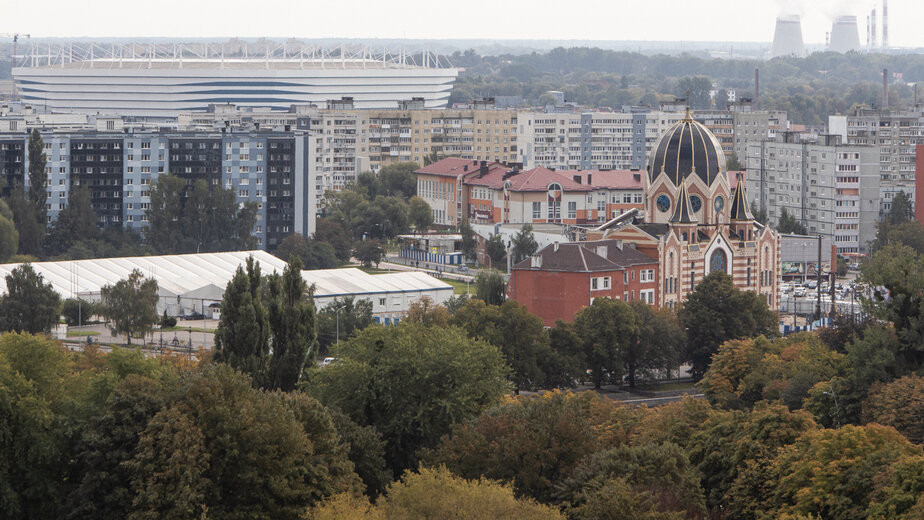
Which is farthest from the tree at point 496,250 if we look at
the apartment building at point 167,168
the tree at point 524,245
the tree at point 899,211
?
the tree at point 899,211

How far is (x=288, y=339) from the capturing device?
3988 cm

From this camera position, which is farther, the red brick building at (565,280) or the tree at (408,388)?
the red brick building at (565,280)

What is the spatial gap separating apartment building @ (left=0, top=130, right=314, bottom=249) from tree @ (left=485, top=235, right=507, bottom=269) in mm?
10162

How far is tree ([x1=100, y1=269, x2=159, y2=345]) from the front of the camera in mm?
60188

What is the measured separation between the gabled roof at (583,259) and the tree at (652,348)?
Result: 274 inches

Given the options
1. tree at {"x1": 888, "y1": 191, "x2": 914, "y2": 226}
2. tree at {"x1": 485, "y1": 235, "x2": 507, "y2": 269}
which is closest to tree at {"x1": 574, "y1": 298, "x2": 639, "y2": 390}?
tree at {"x1": 485, "y1": 235, "x2": 507, "y2": 269}

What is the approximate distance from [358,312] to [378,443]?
26745 millimetres

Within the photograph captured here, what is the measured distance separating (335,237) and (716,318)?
34.6m

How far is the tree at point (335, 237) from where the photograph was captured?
3425 inches

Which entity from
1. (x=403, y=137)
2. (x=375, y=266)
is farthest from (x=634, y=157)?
(x=375, y=266)

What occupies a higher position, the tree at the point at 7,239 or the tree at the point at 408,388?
the tree at the point at 7,239

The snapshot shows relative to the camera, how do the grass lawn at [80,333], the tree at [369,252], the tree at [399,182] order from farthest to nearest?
the tree at [399,182], the tree at [369,252], the grass lawn at [80,333]

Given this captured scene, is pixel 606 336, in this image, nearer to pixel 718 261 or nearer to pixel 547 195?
pixel 718 261

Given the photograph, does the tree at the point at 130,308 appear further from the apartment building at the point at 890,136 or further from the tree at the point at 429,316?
the apartment building at the point at 890,136
